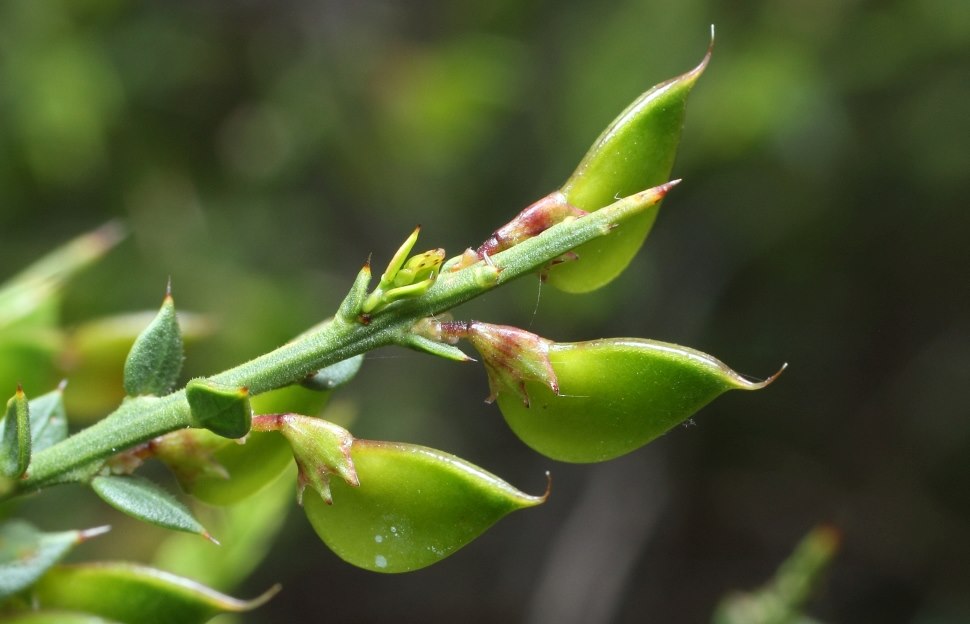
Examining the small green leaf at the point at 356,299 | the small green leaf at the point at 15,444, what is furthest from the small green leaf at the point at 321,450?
the small green leaf at the point at 15,444

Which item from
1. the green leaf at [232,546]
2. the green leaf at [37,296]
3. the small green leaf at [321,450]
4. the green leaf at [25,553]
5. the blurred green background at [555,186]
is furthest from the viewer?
the blurred green background at [555,186]

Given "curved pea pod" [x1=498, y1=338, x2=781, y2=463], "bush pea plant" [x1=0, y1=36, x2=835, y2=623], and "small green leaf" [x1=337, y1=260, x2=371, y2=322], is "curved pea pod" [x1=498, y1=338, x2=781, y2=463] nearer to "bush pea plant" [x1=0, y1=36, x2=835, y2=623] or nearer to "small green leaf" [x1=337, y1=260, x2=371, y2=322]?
"bush pea plant" [x1=0, y1=36, x2=835, y2=623]

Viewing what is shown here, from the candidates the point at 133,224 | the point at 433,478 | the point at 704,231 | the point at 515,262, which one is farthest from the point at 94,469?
the point at 704,231

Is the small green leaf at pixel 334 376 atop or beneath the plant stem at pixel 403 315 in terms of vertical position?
beneath

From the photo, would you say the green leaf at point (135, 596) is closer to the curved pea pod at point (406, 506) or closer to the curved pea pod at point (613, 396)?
the curved pea pod at point (406, 506)

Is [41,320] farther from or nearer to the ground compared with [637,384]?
nearer to the ground

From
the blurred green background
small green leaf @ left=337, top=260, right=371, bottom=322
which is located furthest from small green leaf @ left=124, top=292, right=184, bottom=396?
the blurred green background

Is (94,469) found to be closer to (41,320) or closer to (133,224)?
(41,320)
